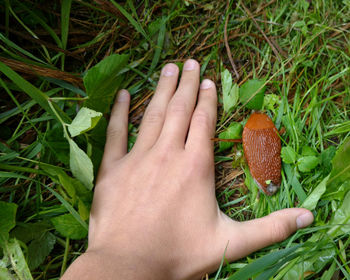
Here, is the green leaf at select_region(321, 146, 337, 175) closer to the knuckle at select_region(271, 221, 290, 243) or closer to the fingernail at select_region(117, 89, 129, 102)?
the knuckle at select_region(271, 221, 290, 243)

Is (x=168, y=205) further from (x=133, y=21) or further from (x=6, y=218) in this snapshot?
(x=133, y=21)

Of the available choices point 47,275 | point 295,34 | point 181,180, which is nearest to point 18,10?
point 181,180

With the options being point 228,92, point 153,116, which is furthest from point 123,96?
point 228,92

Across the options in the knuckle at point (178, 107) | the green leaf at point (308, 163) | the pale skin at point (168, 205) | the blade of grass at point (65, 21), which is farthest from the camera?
the knuckle at point (178, 107)

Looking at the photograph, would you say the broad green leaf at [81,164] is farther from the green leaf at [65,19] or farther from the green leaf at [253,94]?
the green leaf at [253,94]

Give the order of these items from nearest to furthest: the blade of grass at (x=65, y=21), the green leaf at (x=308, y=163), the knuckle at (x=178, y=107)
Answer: the green leaf at (x=308, y=163), the blade of grass at (x=65, y=21), the knuckle at (x=178, y=107)

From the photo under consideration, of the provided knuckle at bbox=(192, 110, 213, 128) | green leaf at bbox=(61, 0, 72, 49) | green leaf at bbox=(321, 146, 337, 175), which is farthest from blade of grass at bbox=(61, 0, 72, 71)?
green leaf at bbox=(321, 146, 337, 175)

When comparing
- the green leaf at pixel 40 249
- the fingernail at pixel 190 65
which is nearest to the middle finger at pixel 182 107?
the fingernail at pixel 190 65
